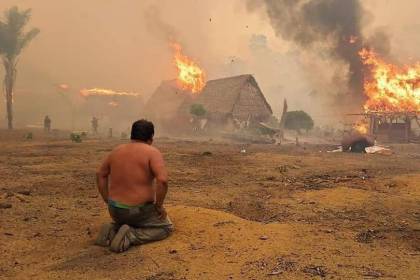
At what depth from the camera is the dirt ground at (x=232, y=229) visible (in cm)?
386

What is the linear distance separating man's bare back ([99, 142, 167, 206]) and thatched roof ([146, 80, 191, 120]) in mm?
36912

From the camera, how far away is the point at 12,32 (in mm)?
32625

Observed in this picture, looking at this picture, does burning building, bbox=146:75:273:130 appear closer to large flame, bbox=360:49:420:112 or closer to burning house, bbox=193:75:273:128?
burning house, bbox=193:75:273:128

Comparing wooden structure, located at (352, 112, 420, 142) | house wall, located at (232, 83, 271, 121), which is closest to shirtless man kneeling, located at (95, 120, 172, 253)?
wooden structure, located at (352, 112, 420, 142)

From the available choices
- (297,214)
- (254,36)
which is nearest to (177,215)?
(297,214)

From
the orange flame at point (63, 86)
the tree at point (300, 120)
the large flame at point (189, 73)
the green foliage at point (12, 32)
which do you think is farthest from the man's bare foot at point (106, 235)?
the orange flame at point (63, 86)

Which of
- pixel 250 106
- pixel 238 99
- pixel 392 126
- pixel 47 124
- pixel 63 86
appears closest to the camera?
pixel 392 126

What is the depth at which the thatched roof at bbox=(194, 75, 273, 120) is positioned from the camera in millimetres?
35656

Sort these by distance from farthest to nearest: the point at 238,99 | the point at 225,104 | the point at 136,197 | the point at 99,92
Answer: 1. the point at 99,92
2. the point at 225,104
3. the point at 238,99
4. the point at 136,197

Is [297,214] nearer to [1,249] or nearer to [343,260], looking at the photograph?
[343,260]

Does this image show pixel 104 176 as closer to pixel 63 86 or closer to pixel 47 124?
pixel 47 124

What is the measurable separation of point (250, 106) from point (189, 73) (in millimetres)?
8957

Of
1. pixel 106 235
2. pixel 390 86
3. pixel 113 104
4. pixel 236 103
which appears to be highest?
pixel 390 86

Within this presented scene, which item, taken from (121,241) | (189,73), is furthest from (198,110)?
(121,241)
